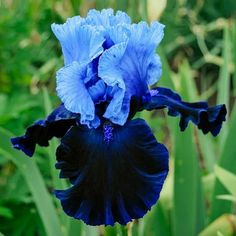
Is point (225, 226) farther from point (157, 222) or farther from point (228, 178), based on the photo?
point (157, 222)

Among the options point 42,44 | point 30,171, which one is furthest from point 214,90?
point 30,171

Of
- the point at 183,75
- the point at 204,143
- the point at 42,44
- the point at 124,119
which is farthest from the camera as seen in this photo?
the point at 42,44

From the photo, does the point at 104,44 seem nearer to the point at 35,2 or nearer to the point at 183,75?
the point at 183,75

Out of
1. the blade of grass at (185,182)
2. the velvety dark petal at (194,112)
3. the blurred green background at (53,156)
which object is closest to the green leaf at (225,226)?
the blurred green background at (53,156)

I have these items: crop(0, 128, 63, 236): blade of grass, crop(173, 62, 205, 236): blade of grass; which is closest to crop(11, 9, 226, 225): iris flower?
crop(0, 128, 63, 236): blade of grass

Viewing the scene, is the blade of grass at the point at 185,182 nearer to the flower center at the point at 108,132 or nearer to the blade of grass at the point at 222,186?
the blade of grass at the point at 222,186

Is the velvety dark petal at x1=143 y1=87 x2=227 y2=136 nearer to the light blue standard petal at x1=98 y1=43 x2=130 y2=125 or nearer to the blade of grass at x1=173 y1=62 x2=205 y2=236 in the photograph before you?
the light blue standard petal at x1=98 y1=43 x2=130 y2=125
